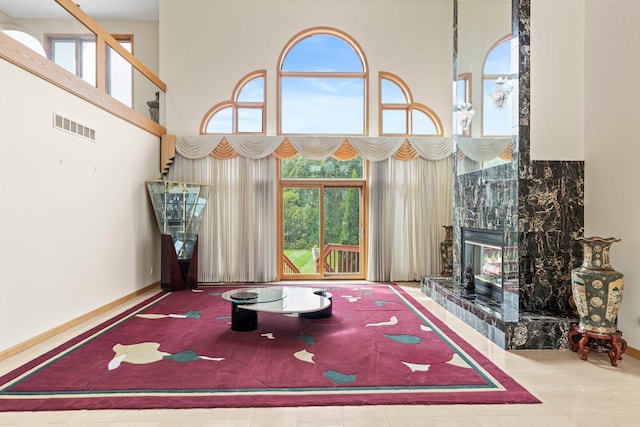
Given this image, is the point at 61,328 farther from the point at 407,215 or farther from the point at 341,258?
the point at 407,215

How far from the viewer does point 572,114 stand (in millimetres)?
4391

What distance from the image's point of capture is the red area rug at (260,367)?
287 cm

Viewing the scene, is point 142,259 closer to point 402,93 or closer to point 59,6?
point 59,6

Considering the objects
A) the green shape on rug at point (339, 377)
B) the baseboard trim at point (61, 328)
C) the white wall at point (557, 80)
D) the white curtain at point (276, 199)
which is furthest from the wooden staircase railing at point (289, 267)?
the white wall at point (557, 80)

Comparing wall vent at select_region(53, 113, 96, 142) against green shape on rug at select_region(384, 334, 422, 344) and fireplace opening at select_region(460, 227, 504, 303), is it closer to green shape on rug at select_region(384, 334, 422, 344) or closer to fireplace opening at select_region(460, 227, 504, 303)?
green shape on rug at select_region(384, 334, 422, 344)

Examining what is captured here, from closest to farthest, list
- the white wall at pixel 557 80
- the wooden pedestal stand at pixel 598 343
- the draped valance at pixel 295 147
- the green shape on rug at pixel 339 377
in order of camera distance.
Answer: the green shape on rug at pixel 339 377 → the wooden pedestal stand at pixel 598 343 → the white wall at pixel 557 80 → the draped valance at pixel 295 147

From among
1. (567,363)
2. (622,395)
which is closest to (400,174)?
(567,363)

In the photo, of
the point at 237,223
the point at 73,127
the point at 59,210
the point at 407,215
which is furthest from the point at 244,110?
the point at 59,210

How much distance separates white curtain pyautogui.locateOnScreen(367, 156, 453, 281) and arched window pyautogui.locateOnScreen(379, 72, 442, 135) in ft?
2.15

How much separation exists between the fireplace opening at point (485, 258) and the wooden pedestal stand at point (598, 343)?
1034 millimetres

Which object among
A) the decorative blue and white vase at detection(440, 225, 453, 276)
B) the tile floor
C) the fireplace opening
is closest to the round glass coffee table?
the tile floor

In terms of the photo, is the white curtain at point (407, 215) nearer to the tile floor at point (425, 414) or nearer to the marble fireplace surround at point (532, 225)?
the marble fireplace surround at point (532, 225)

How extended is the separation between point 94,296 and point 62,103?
244 cm

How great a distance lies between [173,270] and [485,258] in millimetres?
4978
